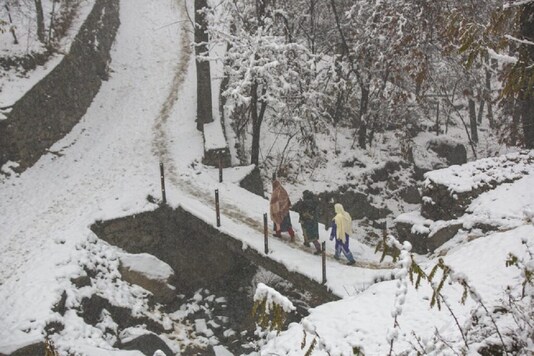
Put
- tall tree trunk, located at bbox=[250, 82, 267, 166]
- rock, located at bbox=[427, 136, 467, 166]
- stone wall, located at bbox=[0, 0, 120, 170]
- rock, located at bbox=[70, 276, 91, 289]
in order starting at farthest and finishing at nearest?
rock, located at bbox=[427, 136, 467, 166] < tall tree trunk, located at bbox=[250, 82, 267, 166] < stone wall, located at bbox=[0, 0, 120, 170] < rock, located at bbox=[70, 276, 91, 289]

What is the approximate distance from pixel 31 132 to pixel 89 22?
8.69 meters

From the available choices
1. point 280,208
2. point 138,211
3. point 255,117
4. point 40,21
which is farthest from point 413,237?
point 40,21

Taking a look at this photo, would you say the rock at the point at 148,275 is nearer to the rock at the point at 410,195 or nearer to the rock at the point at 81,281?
the rock at the point at 81,281

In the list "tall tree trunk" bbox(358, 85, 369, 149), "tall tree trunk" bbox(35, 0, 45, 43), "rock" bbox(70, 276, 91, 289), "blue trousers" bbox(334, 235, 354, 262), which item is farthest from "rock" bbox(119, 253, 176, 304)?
"tall tree trunk" bbox(358, 85, 369, 149)

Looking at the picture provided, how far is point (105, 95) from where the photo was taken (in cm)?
2002

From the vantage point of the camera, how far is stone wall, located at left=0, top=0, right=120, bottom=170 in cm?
1418

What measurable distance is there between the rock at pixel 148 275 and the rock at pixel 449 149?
1584 cm

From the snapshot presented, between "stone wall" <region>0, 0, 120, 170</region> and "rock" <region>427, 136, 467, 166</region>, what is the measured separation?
1608 cm

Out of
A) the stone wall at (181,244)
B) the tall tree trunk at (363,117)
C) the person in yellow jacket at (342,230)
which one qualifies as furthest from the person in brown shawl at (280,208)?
the tall tree trunk at (363,117)

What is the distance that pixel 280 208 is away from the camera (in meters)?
11.5

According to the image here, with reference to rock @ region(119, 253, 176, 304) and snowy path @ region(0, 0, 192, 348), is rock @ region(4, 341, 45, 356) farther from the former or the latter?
rock @ region(119, 253, 176, 304)

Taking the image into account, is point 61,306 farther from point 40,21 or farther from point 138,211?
point 40,21

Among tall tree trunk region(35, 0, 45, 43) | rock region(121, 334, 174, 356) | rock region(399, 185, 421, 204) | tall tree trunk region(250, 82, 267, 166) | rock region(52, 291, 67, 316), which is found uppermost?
tall tree trunk region(35, 0, 45, 43)

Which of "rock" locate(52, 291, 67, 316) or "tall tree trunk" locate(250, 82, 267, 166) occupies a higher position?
"tall tree trunk" locate(250, 82, 267, 166)
